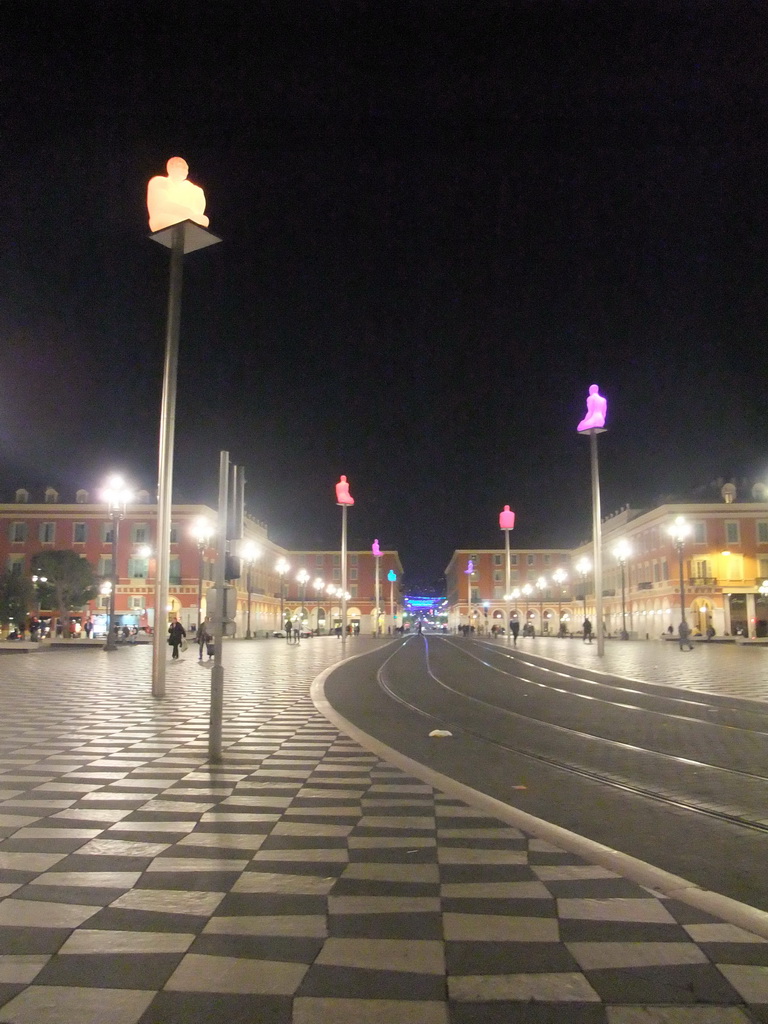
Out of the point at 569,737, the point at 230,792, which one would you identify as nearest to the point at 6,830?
the point at 230,792

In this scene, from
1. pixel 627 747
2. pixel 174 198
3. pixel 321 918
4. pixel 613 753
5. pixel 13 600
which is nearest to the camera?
pixel 321 918

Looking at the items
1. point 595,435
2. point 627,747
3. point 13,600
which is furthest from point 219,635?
point 13,600

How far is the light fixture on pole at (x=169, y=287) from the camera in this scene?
14555mm

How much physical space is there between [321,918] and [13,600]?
52824 millimetres

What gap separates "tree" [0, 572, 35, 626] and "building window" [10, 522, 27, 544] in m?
12.2

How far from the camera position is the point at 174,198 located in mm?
14562

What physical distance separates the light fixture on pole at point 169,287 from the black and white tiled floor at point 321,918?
315 inches

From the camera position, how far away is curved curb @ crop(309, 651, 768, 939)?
448cm

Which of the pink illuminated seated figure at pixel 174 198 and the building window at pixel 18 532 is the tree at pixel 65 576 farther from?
the pink illuminated seated figure at pixel 174 198

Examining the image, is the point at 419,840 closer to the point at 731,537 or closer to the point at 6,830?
the point at 6,830

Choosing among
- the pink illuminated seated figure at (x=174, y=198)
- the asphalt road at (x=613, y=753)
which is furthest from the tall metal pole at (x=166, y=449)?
the asphalt road at (x=613, y=753)

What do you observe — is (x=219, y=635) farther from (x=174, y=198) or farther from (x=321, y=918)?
(x=174, y=198)

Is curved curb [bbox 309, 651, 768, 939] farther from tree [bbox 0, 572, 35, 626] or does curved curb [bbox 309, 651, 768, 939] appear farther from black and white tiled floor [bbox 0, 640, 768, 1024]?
tree [bbox 0, 572, 35, 626]

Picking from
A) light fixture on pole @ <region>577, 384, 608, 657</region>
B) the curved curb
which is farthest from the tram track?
light fixture on pole @ <region>577, 384, 608, 657</region>
